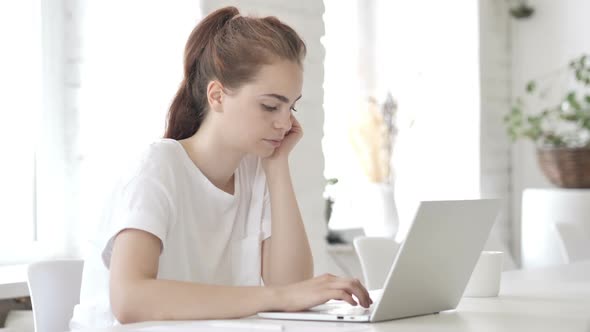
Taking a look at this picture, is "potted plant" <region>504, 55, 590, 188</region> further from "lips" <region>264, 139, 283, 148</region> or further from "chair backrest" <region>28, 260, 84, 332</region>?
"chair backrest" <region>28, 260, 84, 332</region>

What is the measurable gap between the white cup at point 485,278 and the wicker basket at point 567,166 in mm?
2861

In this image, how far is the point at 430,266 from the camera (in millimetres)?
1574

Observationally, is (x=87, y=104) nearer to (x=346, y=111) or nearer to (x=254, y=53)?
(x=254, y=53)

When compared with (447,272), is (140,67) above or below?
above

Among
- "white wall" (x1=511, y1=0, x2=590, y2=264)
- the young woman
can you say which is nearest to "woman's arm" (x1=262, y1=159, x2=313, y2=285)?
the young woman

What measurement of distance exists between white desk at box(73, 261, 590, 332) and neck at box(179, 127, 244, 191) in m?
0.56

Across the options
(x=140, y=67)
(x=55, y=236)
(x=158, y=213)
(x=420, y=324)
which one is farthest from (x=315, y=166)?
(x=420, y=324)

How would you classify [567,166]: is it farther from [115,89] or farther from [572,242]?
[115,89]

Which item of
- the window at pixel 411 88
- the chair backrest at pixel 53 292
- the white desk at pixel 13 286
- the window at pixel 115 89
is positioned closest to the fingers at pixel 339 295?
the chair backrest at pixel 53 292

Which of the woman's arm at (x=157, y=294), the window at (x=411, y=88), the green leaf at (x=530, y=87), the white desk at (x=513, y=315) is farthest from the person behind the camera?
the green leaf at (x=530, y=87)

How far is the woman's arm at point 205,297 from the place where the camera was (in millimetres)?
1557

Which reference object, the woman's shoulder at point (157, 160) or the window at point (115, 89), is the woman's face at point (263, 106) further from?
the window at point (115, 89)

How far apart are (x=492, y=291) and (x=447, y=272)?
1.11 ft

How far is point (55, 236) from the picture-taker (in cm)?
307
